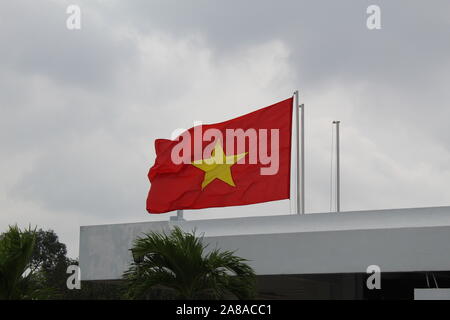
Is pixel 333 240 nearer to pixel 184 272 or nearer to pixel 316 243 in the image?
pixel 316 243

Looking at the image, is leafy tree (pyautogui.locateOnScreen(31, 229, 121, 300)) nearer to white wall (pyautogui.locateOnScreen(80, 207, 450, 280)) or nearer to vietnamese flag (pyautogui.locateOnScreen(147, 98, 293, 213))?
vietnamese flag (pyautogui.locateOnScreen(147, 98, 293, 213))

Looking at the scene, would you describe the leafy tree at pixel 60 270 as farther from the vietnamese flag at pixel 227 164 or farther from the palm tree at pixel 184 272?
the palm tree at pixel 184 272

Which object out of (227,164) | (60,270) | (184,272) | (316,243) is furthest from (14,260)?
(60,270)

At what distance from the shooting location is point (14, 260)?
13180mm

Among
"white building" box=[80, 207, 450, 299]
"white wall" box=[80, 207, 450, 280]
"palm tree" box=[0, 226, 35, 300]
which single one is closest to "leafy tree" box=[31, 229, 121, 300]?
"white building" box=[80, 207, 450, 299]

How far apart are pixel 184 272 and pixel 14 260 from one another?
284cm

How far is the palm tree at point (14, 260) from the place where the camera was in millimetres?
13164

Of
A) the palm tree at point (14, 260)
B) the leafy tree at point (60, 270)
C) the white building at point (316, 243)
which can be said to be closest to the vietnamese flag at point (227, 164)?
the white building at point (316, 243)

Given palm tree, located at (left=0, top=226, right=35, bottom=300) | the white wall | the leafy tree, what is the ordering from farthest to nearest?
the leafy tree, the white wall, palm tree, located at (left=0, top=226, right=35, bottom=300)

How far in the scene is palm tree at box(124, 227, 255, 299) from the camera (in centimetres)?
1261

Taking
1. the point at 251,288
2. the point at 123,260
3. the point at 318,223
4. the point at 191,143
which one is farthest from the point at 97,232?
the point at 251,288

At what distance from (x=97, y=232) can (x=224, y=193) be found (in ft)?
10.5

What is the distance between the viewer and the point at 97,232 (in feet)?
63.3

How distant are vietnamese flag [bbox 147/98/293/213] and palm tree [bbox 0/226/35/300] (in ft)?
20.5
